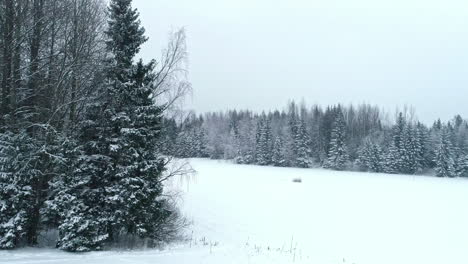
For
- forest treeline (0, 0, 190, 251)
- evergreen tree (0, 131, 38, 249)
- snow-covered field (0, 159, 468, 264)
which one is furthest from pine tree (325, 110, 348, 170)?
evergreen tree (0, 131, 38, 249)

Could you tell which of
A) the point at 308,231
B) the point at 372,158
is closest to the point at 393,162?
the point at 372,158

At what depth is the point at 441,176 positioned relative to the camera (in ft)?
207

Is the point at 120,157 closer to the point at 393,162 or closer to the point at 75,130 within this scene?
the point at 75,130

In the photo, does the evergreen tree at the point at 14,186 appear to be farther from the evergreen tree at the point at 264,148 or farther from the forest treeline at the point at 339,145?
the evergreen tree at the point at 264,148

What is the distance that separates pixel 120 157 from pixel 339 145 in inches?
2643

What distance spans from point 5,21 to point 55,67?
166cm

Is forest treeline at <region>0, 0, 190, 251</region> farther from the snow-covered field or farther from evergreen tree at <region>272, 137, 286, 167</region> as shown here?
evergreen tree at <region>272, 137, 286, 167</region>

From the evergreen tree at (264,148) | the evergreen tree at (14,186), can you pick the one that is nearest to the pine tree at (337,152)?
the evergreen tree at (264,148)

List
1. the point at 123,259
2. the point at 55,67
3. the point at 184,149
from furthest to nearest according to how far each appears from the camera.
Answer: the point at 184,149 → the point at 55,67 → the point at 123,259

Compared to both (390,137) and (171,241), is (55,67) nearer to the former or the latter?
(171,241)

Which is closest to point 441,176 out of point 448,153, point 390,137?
point 448,153

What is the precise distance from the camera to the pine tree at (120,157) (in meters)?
9.69

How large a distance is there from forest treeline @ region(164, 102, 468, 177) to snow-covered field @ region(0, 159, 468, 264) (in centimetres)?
3738

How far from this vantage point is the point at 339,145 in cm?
7288
